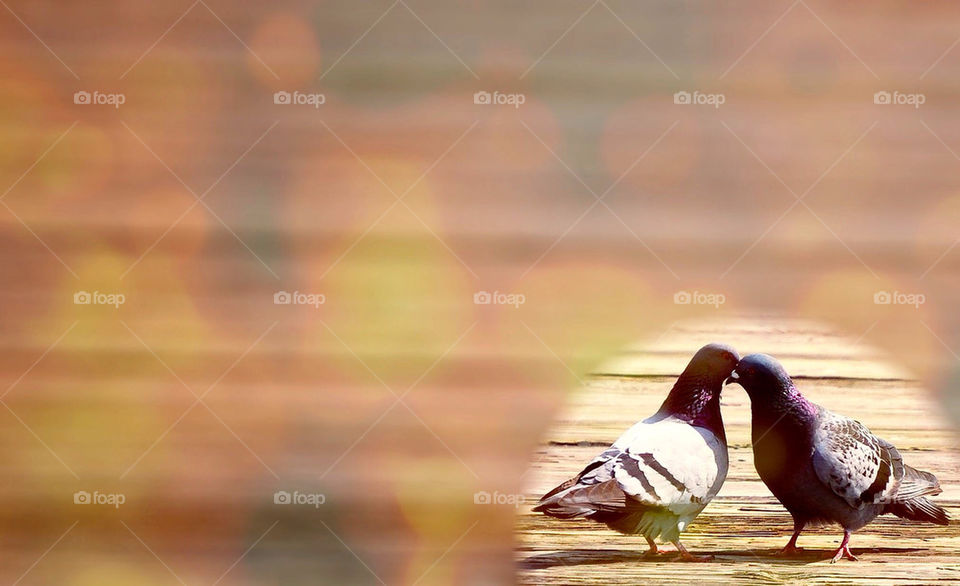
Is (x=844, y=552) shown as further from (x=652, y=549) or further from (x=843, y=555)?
(x=652, y=549)

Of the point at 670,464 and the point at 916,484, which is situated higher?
the point at 670,464

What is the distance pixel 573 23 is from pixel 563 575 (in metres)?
1.46

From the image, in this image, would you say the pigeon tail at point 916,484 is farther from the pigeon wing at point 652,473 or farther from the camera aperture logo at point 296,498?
the camera aperture logo at point 296,498

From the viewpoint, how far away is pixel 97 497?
189 centimetres

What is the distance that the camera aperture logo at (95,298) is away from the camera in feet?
6.21

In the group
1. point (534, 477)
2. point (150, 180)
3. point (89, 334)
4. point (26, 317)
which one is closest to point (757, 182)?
point (534, 477)

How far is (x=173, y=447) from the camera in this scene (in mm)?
1893

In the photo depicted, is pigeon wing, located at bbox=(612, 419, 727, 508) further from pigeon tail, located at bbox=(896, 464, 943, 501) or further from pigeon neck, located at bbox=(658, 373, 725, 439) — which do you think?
pigeon tail, located at bbox=(896, 464, 943, 501)

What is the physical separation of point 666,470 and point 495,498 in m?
0.44

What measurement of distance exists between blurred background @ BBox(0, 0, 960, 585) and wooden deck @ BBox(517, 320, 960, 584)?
0.21ft

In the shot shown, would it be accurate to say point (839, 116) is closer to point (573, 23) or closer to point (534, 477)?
point (573, 23)

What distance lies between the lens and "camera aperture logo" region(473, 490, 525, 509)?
74.4 inches

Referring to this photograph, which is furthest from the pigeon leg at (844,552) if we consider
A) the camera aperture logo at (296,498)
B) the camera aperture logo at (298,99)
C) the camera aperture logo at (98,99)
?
the camera aperture logo at (98,99)

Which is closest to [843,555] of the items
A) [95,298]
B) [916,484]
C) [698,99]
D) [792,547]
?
[792,547]
